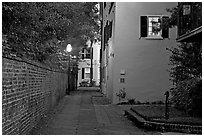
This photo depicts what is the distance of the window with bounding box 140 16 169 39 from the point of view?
20859 mm

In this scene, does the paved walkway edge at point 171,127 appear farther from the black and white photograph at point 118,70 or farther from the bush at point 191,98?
the bush at point 191,98

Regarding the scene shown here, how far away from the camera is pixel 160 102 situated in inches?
825

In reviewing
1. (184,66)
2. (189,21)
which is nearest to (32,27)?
(189,21)

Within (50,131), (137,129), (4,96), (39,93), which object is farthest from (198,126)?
(4,96)

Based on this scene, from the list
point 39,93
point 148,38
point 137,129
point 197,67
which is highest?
point 148,38

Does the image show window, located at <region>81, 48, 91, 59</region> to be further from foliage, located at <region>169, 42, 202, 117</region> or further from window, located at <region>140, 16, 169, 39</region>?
foliage, located at <region>169, 42, 202, 117</region>

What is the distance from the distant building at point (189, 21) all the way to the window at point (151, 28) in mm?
5748

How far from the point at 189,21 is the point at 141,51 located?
693 centimetres

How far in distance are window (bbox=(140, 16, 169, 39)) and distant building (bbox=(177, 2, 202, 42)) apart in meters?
5.75

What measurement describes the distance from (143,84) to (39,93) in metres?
10.9

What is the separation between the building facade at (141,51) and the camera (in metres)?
21.0

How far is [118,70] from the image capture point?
2119 centimetres

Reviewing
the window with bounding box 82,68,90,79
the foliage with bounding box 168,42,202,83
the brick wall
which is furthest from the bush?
the window with bounding box 82,68,90,79

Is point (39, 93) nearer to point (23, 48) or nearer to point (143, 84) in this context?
point (23, 48)
